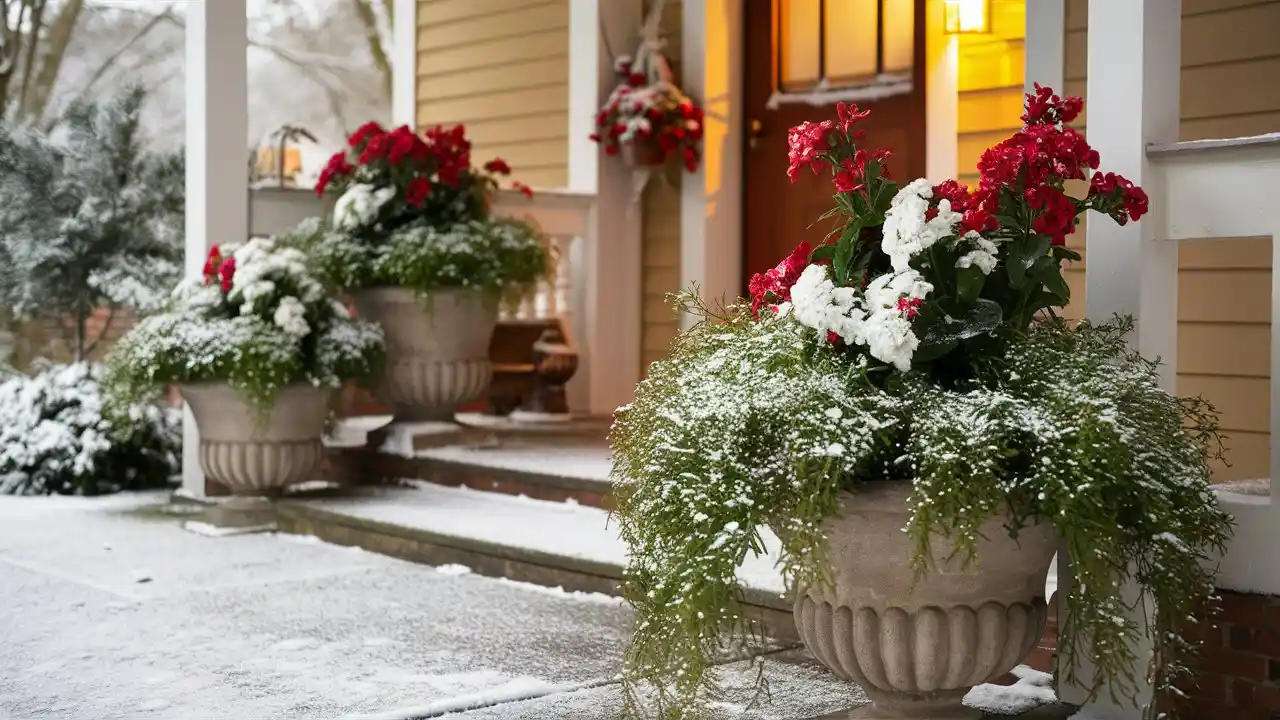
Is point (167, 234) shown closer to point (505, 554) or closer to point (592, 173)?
point (592, 173)

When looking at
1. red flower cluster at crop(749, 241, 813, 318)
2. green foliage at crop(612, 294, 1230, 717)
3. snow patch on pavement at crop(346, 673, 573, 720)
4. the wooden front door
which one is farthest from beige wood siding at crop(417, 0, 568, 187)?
green foliage at crop(612, 294, 1230, 717)

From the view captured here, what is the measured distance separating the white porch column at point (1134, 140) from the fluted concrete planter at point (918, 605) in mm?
347

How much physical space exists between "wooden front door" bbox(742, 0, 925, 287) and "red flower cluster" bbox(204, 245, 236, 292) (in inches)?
90.3

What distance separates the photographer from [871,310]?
8.68 feet

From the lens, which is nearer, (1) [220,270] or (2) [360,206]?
(1) [220,270]

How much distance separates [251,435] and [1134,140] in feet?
12.0

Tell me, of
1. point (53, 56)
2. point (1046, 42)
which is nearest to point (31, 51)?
point (53, 56)

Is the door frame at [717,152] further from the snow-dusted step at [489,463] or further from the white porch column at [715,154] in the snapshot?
the snow-dusted step at [489,463]

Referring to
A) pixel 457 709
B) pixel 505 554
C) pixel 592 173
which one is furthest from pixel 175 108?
pixel 457 709

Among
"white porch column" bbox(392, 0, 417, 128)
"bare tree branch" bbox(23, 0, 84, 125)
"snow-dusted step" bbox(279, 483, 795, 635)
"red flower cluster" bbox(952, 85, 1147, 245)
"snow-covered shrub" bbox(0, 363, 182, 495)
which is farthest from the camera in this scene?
"bare tree branch" bbox(23, 0, 84, 125)

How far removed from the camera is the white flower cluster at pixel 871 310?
2.57m

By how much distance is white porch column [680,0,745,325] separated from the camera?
6617mm

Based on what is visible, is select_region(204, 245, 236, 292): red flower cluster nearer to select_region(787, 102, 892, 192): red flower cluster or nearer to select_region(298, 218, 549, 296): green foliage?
select_region(298, 218, 549, 296): green foliage

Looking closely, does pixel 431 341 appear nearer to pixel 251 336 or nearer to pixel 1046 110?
pixel 251 336
